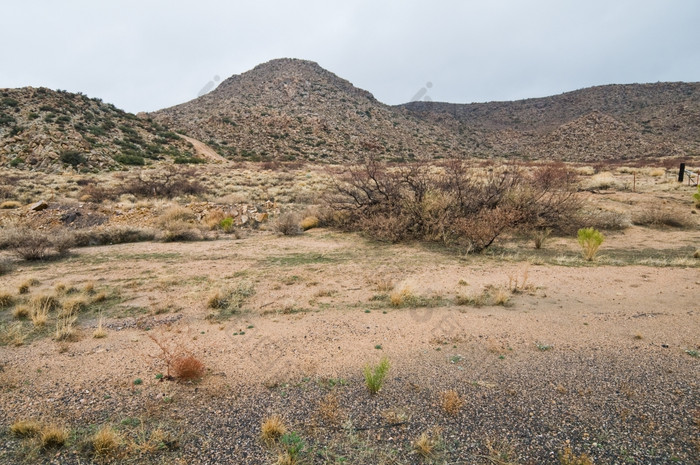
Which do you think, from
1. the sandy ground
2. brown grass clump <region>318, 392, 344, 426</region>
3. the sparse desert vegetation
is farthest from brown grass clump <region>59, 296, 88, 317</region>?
brown grass clump <region>318, 392, 344, 426</region>

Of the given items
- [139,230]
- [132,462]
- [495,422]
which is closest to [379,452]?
[495,422]

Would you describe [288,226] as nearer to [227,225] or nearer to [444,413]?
[227,225]

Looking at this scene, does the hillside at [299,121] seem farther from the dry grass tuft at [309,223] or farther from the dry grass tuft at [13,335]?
the dry grass tuft at [13,335]

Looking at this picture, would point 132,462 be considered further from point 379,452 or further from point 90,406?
point 379,452

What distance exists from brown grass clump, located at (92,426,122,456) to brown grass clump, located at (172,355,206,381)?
1.01m

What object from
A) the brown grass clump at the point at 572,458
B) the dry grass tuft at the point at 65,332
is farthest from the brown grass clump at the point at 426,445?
the dry grass tuft at the point at 65,332

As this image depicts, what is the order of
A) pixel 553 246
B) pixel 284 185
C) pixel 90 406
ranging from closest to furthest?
1. pixel 90 406
2. pixel 553 246
3. pixel 284 185

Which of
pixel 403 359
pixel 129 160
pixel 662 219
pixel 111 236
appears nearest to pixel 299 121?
pixel 129 160

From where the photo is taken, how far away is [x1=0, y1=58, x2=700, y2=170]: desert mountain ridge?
33781mm

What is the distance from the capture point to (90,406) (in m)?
3.61

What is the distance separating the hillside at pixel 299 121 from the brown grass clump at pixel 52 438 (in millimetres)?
42495

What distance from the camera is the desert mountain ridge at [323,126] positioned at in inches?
1330

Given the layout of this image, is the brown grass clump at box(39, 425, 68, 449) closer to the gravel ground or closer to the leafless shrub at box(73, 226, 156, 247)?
the gravel ground

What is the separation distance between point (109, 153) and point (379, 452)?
38.4m
